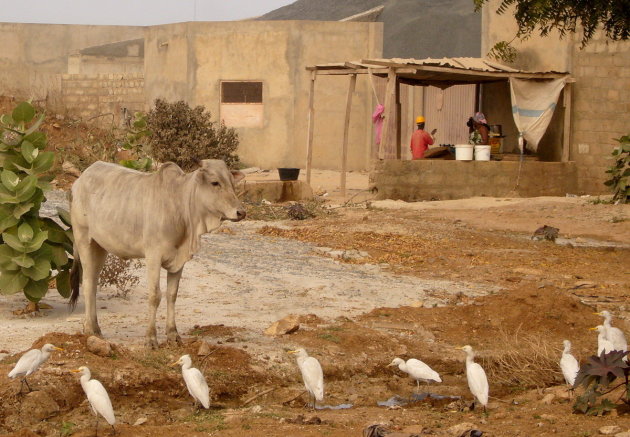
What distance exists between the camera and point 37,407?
22.8ft

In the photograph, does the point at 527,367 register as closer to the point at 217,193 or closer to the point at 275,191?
the point at 217,193

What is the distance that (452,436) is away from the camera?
20.9 feet

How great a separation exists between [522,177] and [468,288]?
9.73 m

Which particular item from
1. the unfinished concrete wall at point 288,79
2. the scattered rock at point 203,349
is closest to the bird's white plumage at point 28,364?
the scattered rock at point 203,349

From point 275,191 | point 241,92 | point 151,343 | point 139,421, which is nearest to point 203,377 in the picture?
point 139,421

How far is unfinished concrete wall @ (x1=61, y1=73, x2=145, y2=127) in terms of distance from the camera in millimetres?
32844

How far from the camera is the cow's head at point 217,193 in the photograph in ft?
25.9

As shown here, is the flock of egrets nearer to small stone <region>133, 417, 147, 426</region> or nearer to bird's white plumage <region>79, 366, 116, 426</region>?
bird's white plumage <region>79, 366, 116, 426</region>

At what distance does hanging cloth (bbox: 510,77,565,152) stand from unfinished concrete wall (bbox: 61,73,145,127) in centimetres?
1391

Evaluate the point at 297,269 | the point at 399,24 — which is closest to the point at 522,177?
the point at 297,269

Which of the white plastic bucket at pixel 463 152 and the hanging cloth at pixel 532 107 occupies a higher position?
the hanging cloth at pixel 532 107

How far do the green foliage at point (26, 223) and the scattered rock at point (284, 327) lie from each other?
180cm

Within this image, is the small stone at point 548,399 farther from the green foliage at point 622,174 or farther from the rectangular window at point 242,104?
the rectangular window at point 242,104

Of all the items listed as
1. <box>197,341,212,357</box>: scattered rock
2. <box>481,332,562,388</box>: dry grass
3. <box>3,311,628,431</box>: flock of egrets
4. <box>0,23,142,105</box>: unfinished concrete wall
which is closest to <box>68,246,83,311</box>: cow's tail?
<box>197,341,212,357</box>: scattered rock
